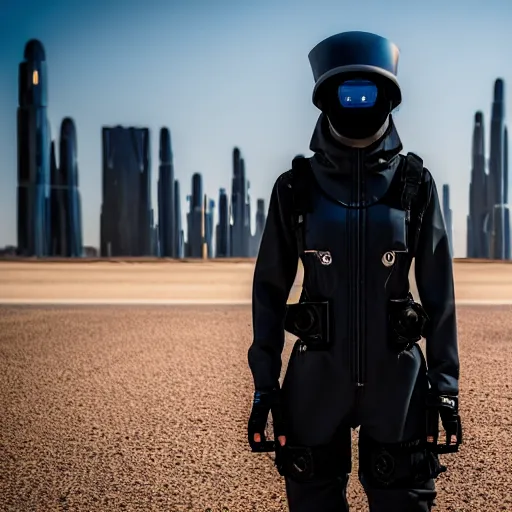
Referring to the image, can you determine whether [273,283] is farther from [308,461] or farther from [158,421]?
[158,421]

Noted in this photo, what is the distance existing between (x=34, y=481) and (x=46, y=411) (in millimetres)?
1955

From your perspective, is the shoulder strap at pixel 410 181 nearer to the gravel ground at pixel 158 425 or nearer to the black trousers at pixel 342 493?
the black trousers at pixel 342 493

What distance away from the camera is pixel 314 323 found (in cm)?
291

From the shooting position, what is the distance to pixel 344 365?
2.91m

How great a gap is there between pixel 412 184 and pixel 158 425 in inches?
161

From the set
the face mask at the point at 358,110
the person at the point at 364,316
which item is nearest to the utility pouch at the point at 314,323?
the person at the point at 364,316

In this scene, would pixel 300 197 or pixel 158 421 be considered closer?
pixel 300 197

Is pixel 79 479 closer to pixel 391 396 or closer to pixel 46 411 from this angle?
pixel 46 411

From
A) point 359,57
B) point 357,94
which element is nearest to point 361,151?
point 357,94

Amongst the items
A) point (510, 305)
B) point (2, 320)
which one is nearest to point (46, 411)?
point (2, 320)

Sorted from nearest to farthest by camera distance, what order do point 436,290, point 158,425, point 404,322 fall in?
point 404,322, point 436,290, point 158,425

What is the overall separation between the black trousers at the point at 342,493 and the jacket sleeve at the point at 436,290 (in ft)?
1.40

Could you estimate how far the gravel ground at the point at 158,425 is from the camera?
15.4 ft

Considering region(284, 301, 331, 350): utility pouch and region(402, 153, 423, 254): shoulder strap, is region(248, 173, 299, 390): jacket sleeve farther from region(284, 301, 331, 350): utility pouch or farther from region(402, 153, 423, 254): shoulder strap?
region(402, 153, 423, 254): shoulder strap
